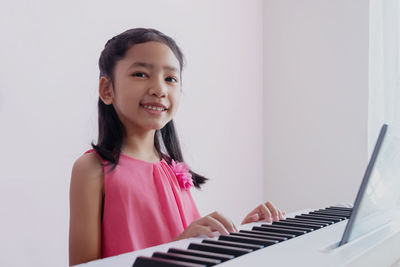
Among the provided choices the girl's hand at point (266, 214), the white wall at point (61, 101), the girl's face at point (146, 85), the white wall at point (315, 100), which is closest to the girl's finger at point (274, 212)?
the girl's hand at point (266, 214)

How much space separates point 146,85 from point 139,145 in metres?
0.20

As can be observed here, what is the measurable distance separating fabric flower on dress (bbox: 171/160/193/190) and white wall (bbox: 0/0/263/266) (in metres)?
0.84

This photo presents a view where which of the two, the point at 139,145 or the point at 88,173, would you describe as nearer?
the point at 88,173

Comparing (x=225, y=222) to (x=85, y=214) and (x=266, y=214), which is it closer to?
(x=266, y=214)

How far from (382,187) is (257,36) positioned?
274cm

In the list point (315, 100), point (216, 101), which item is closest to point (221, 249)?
point (216, 101)

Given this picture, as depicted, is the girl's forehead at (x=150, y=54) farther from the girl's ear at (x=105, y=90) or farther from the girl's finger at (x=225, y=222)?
the girl's finger at (x=225, y=222)

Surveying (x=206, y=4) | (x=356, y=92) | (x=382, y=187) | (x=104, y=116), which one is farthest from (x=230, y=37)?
(x=382, y=187)

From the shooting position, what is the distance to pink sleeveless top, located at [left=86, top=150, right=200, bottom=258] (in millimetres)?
1132

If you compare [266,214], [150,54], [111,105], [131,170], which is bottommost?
[266,214]

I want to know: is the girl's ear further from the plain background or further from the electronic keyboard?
the plain background

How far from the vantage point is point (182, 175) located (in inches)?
54.9

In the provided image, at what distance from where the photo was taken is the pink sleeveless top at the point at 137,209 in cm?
113

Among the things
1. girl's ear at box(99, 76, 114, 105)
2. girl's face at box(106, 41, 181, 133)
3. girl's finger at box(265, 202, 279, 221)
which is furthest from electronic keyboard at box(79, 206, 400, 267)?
girl's ear at box(99, 76, 114, 105)
